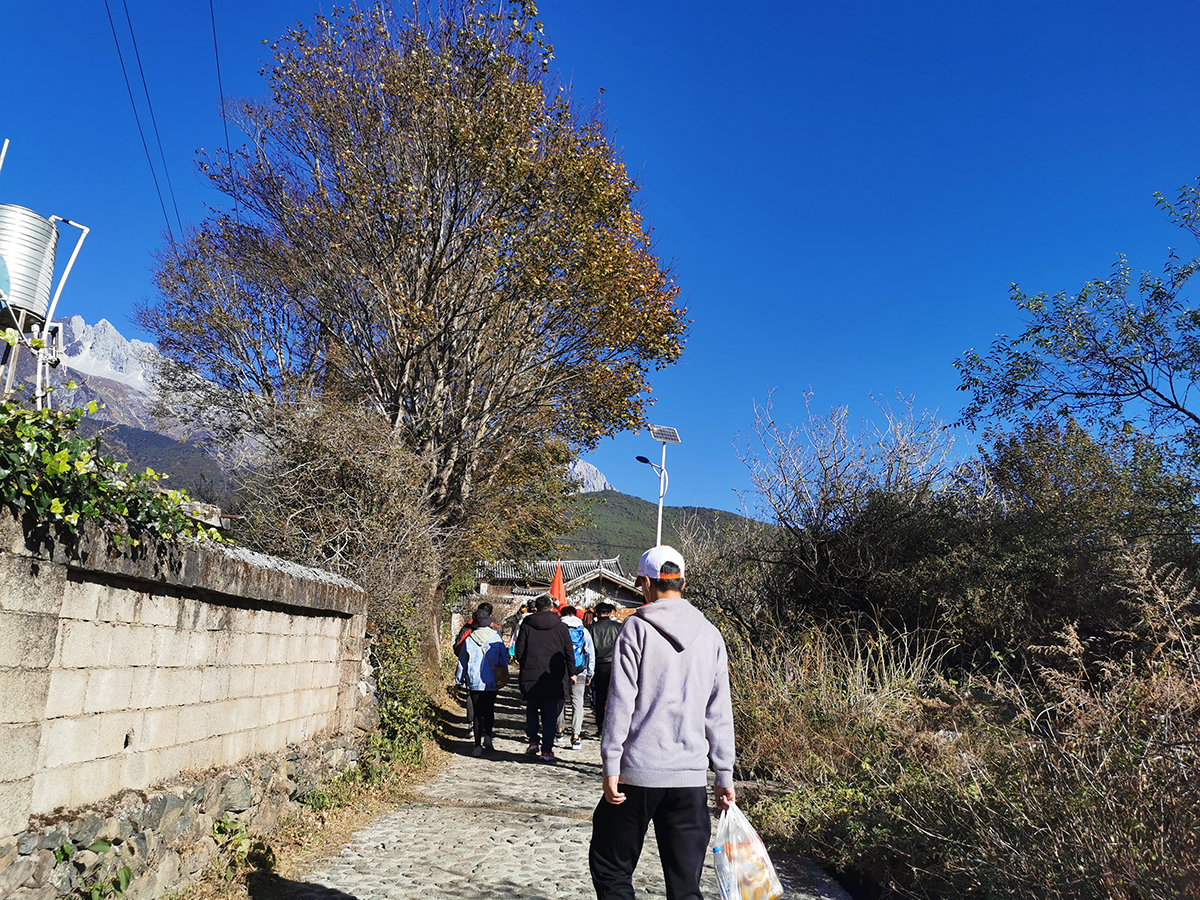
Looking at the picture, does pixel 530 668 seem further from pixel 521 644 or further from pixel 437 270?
pixel 437 270

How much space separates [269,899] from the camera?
4.74 meters

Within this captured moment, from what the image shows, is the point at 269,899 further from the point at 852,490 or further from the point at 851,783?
the point at 852,490

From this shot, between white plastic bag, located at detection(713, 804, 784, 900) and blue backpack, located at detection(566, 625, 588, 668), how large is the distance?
26.4ft

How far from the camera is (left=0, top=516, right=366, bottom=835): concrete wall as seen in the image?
3.35 m

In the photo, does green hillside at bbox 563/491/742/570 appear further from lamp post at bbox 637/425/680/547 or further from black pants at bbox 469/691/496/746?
black pants at bbox 469/691/496/746

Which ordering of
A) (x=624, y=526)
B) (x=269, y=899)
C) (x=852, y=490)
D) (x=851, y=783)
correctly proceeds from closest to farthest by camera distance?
(x=269, y=899) < (x=851, y=783) < (x=852, y=490) < (x=624, y=526)

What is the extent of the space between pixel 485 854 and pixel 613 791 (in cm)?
275

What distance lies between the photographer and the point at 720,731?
12.5 feet

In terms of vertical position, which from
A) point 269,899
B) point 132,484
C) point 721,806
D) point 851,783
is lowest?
point 269,899

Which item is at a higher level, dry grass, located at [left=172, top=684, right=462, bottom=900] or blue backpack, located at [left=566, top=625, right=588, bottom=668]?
blue backpack, located at [left=566, top=625, right=588, bottom=668]

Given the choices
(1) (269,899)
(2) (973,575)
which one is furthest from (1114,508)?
(1) (269,899)

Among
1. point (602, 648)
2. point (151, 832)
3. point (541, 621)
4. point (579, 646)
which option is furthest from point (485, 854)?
point (579, 646)

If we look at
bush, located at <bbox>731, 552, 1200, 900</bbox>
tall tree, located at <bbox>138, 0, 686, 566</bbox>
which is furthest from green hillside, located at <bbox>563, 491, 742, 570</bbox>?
bush, located at <bbox>731, 552, 1200, 900</bbox>

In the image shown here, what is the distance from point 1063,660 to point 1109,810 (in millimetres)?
7765
